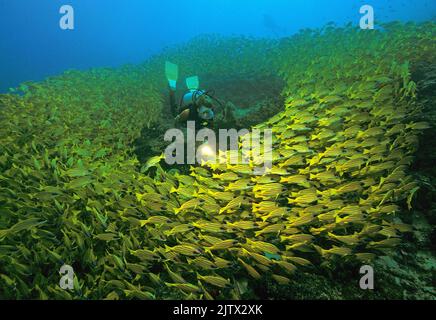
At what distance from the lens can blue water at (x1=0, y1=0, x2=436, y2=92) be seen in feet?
214

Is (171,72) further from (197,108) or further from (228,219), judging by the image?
(228,219)

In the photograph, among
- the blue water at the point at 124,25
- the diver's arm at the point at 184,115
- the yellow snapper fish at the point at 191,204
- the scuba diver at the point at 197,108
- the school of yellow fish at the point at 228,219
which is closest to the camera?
the school of yellow fish at the point at 228,219

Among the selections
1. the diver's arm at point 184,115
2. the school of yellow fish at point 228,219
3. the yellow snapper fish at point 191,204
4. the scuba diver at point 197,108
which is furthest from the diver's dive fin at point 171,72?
the yellow snapper fish at point 191,204

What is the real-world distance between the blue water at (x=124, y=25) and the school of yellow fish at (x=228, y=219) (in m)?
47.0

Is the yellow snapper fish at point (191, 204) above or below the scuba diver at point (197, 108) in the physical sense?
below

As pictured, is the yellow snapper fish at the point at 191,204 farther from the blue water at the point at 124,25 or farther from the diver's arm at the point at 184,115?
the blue water at the point at 124,25

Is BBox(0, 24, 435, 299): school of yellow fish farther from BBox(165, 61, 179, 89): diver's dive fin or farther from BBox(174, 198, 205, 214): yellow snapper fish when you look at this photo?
BBox(165, 61, 179, 89): diver's dive fin

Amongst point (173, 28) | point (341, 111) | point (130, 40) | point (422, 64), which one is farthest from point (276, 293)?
point (173, 28)

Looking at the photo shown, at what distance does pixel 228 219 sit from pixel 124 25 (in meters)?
135

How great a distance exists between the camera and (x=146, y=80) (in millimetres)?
16141

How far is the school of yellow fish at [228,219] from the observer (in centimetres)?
341

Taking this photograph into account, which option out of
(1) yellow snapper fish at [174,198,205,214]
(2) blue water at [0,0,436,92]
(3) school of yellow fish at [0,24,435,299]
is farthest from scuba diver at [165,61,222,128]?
(2) blue water at [0,0,436,92]

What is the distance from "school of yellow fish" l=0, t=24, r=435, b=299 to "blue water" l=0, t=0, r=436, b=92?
4695 centimetres

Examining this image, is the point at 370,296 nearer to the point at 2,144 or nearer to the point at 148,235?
the point at 148,235
